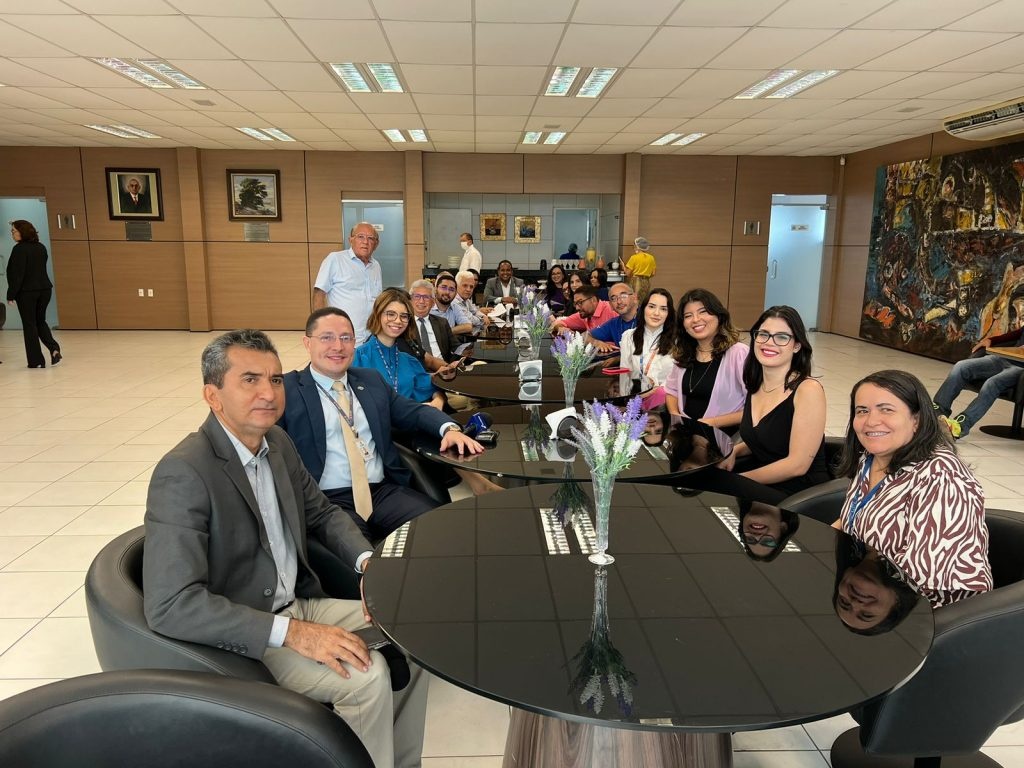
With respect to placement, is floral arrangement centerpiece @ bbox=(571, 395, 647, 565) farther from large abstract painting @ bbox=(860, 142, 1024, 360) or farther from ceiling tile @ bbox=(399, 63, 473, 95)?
large abstract painting @ bbox=(860, 142, 1024, 360)

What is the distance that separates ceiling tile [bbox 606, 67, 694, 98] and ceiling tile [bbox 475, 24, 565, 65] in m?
0.88

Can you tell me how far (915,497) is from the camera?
1812mm

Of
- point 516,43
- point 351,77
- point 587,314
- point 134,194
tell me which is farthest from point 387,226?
point 516,43

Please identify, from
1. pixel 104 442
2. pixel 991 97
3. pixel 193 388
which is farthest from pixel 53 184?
pixel 991 97

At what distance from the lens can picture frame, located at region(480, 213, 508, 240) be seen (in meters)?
Answer: 14.7

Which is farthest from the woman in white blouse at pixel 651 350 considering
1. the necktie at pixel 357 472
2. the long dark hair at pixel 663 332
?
the necktie at pixel 357 472

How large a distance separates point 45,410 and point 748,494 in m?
6.81

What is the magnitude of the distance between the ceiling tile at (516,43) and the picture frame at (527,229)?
798 cm

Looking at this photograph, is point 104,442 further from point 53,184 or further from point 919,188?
point 919,188

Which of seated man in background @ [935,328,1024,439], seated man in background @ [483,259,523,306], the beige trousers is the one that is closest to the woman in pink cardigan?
the beige trousers

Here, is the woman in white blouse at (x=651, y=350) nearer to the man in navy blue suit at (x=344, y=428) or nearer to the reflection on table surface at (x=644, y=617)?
the man in navy blue suit at (x=344, y=428)

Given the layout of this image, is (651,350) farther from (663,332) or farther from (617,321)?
(617,321)

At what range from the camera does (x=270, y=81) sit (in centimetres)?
759

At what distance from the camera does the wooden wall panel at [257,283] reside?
1338 cm
